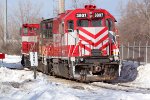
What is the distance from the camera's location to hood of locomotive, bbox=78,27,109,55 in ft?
60.7

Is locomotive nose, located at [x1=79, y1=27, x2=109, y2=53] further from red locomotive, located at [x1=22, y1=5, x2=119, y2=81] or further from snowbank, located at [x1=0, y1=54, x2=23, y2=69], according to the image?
snowbank, located at [x1=0, y1=54, x2=23, y2=69]

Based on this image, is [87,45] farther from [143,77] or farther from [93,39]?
[143,77]

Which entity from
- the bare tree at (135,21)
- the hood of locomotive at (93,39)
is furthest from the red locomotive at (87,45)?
the bare tree at (135,21)

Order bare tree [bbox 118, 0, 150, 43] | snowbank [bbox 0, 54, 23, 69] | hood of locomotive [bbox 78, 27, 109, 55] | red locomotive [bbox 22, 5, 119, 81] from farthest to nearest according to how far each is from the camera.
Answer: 1. bare tree [bbox 118, 0, 150, 43]
2. snowbank [bbox 0, 54, 23, 69]
3. hood of locomotive [bbox 78, 27, 109, 55]
4. red locomotive [bbox 22, 5, 119, 81]

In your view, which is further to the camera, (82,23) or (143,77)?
(143,77)

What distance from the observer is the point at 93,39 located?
61.6 feet

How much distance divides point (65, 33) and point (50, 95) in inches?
306

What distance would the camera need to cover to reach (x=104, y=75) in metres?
18.3

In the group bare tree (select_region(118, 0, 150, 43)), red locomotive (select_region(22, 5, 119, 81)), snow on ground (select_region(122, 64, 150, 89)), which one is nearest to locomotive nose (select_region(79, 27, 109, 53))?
red locomotive (select_region(22, 5, 119, 81))

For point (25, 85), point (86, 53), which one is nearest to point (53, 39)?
point (86, 53)

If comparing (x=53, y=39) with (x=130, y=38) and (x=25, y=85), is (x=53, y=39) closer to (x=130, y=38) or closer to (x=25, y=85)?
(x=25, y=85)

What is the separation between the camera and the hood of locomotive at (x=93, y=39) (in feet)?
60.7

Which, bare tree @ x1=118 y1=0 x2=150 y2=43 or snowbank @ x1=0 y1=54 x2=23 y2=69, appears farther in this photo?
bare tree @ x1=118 y1=0 x2=150 y2=43

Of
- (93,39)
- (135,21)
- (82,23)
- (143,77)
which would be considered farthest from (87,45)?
(135,21)
